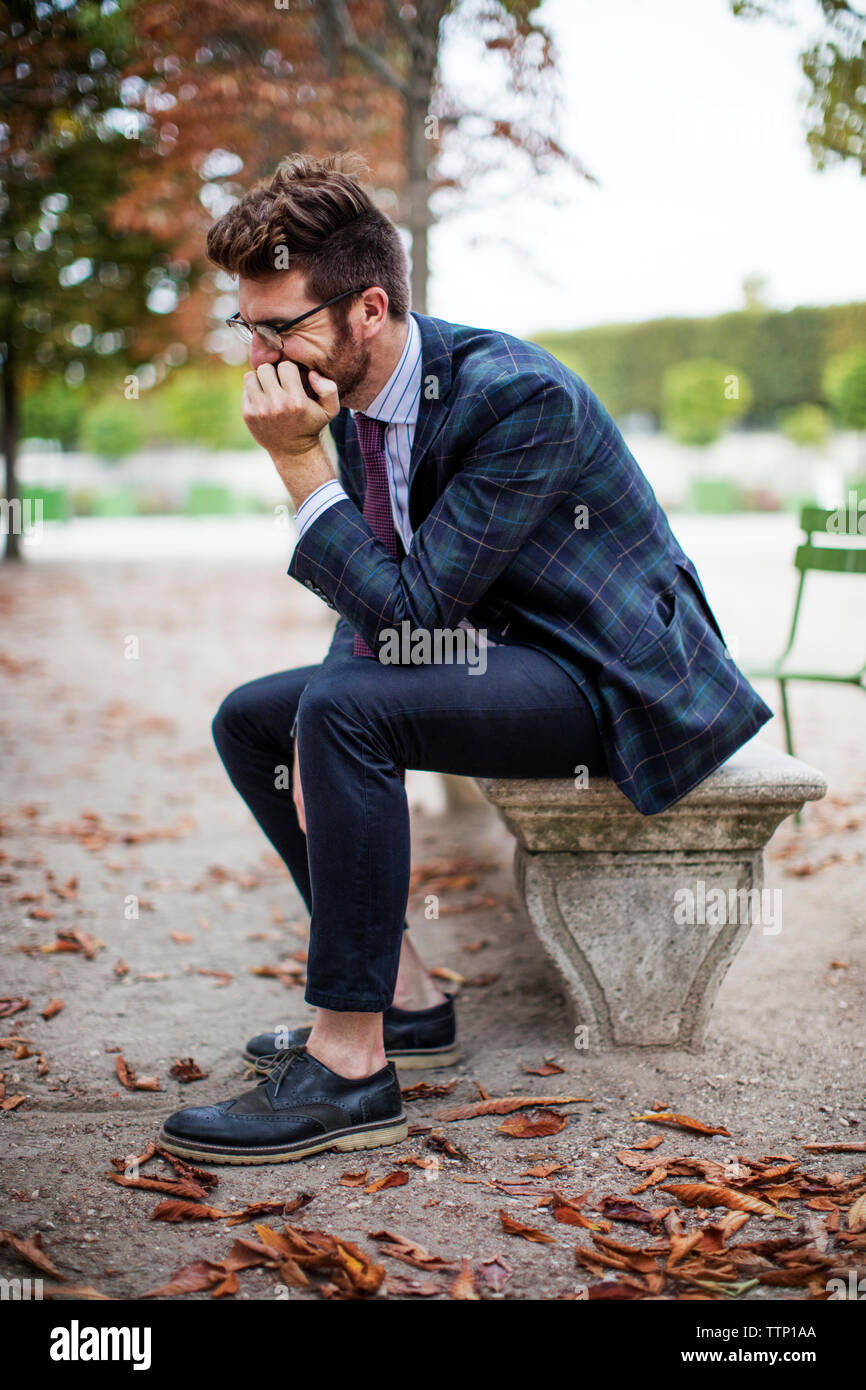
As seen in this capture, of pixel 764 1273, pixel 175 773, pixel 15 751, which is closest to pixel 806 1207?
pixel 764 1273

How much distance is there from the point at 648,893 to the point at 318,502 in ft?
3.52

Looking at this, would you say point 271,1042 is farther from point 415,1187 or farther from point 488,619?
point 488,619

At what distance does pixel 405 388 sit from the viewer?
2252mm

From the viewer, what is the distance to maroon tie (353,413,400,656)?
91.5 inches

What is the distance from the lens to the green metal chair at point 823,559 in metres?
3.85

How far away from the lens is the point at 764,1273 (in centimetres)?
175

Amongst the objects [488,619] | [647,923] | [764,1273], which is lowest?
[764,1273]

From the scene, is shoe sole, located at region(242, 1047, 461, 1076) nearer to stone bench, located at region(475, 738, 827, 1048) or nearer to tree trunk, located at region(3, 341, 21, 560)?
stone bench, located at region(475, 738, 827, 1048)


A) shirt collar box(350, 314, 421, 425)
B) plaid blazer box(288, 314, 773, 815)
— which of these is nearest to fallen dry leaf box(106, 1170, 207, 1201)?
plaid blazer box(288, 314, 773, 815)

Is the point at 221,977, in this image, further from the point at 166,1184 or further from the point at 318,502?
the point at 318,502

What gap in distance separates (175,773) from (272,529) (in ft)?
59.7

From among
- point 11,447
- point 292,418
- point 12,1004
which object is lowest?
point 12,1004

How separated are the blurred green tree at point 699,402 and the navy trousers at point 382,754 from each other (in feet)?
93.0

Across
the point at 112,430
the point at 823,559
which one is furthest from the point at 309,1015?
the point at 112,430
